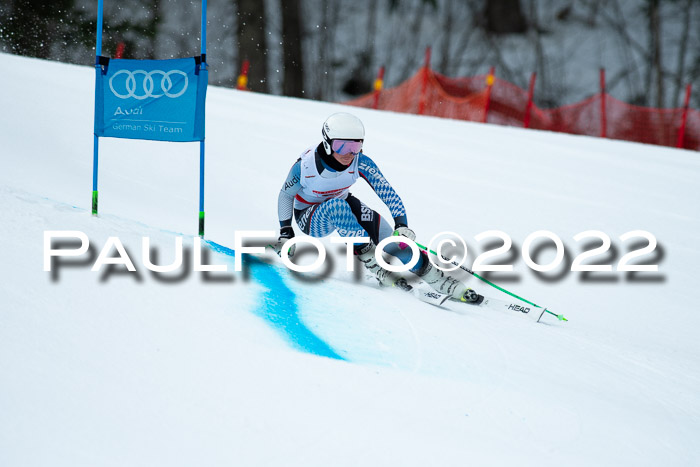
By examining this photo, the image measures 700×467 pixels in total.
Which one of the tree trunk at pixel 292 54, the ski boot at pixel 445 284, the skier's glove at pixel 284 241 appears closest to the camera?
the ski boot at pixel 445 284

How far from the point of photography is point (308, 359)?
114 inches

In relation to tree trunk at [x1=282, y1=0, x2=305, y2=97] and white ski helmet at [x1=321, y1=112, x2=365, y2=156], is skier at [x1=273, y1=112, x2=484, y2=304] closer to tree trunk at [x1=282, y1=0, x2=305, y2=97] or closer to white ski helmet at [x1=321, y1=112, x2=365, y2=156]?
white ski helmet at [x1=321, y1=112, x2=365, y2=156]

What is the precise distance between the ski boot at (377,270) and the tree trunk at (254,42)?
10.7m

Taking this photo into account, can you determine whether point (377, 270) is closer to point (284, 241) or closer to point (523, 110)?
point (284, 241)

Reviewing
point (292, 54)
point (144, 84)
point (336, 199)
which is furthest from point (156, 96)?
point (292, 54)

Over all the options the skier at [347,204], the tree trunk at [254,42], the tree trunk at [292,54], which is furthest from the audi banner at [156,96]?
the tree trunk at [292,54]

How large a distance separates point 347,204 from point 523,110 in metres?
8.38

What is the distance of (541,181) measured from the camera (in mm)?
8062

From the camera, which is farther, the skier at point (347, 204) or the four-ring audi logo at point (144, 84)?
the four-ring audi logo at point (144, 84)

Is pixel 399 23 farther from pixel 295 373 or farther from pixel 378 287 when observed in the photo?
pixel 295 373

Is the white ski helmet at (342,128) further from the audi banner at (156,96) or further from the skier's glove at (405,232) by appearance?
the audi banner at (156,96)

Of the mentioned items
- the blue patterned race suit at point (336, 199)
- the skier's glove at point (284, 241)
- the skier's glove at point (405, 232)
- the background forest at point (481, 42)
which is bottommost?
the skier's glove at point (284, 241)

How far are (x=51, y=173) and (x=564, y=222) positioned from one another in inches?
216

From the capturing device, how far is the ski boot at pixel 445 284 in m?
4.40
